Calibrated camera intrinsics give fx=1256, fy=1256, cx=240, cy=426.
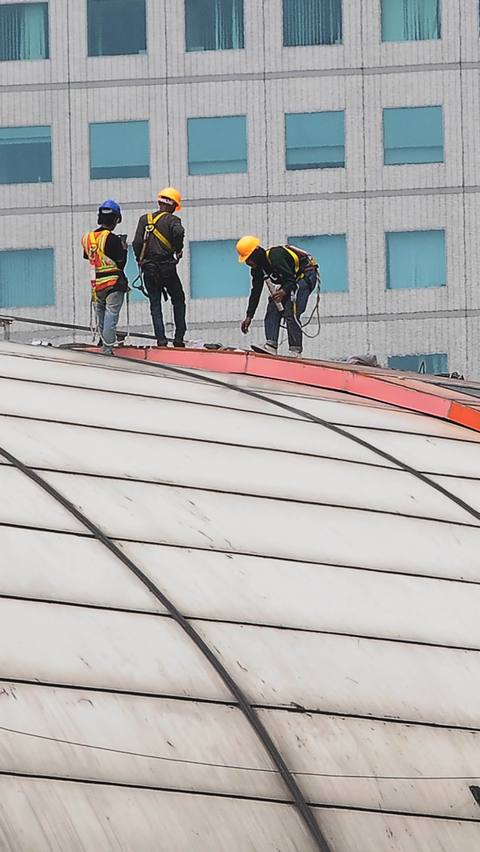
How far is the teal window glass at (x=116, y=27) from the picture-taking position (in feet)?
127

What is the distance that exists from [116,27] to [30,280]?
8250 millimetres

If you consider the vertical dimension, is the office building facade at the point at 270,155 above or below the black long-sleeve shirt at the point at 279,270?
above

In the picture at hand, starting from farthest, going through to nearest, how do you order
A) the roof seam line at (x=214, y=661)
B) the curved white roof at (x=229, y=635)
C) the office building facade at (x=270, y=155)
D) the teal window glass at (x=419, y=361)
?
the office building facade at (x=270, y=155)
the teal window glass at (x=419, y=361)
the roof seam line at (x=214, y=661)
the curved white roof at (x=229, y=635)

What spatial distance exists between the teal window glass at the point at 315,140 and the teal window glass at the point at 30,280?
7.99 meters

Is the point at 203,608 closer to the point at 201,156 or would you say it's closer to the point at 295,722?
the point at 295,722

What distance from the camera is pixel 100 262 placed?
19781 millimetres

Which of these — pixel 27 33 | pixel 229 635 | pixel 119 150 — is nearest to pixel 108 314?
pixel 229 635

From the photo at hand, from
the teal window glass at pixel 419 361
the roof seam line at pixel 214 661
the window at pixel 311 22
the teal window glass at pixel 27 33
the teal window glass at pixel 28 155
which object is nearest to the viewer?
the roof seam line at pixel 214 661

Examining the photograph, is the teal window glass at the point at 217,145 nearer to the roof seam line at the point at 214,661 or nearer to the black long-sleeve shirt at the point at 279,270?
the black long-sleeve shirt at the point at 279,270

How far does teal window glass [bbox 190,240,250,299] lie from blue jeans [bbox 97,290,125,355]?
17.9 m

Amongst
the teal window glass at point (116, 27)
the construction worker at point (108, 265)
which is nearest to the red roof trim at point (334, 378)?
the construction worker at point (108, 265)

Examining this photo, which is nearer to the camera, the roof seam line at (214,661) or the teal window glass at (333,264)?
the roof seam line at (214,661)

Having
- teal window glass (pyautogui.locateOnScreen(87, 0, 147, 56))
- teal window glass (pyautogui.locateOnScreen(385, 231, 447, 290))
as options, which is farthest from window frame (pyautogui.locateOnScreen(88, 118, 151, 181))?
teal window glass (pyautogui.locateOnScreen(385, 231, 447, 290))

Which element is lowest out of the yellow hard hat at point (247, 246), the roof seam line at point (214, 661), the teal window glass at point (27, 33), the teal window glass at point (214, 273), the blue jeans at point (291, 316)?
the roof seam line at point (214, 661)
